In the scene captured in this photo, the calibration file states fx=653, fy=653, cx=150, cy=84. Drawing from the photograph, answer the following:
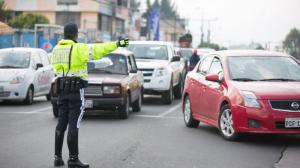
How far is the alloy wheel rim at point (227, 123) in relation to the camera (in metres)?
10.9

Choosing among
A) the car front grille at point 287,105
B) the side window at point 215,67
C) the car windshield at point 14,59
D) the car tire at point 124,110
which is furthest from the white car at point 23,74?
the car front grille at point 287,105

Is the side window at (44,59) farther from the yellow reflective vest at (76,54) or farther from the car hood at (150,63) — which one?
the yellow reflective vest at (76,54)

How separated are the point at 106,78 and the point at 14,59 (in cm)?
537

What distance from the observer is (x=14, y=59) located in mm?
19047

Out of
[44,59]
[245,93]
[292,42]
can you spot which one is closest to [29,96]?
[44,59]

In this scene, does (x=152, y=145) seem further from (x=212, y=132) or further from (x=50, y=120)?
(x=50, y=120)

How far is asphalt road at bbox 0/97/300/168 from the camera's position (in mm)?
8734

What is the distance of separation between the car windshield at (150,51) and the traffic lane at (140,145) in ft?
21.9

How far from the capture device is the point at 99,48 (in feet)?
27.5

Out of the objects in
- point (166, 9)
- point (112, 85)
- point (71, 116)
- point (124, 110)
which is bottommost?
point (124, 110)

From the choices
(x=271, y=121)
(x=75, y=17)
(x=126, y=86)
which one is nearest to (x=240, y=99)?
Result: (x=271, y=121)

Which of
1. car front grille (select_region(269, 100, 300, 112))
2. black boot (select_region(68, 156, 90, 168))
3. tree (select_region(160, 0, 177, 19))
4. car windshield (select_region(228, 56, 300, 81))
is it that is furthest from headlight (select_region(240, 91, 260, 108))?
tree (select_region(160, 0, 177, 19))

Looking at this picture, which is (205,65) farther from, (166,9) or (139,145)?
(166,9)

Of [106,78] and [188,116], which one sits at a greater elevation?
[106,78]
